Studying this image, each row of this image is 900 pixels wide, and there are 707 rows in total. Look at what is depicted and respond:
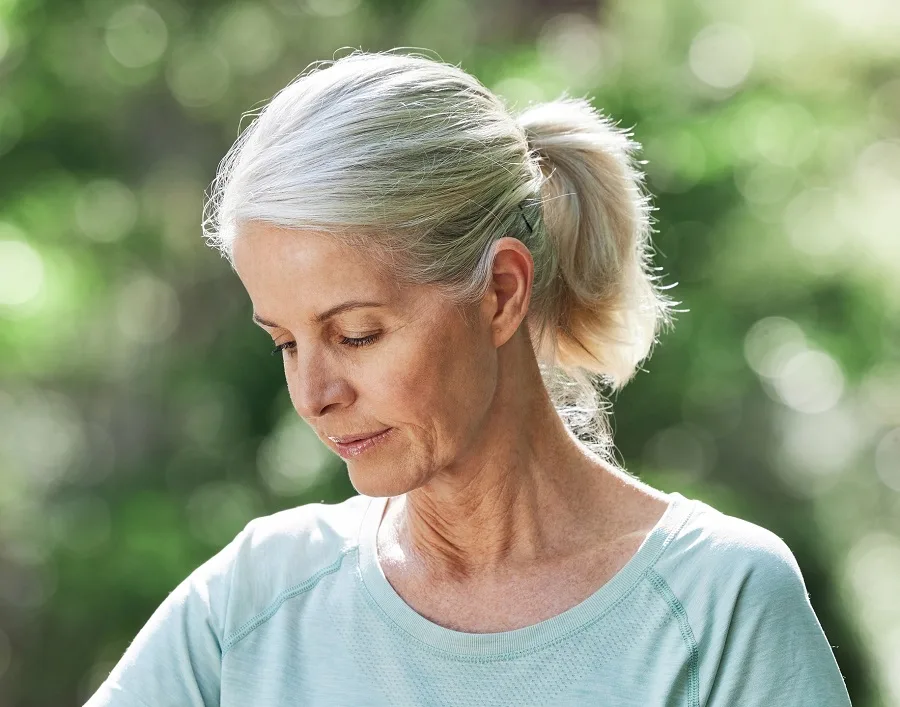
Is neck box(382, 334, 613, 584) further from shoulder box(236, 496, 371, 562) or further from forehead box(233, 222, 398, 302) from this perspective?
forehead box(233, 222, 398, 302)

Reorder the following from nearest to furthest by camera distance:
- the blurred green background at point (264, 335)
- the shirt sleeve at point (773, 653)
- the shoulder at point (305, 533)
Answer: the shirt sleeve at point (773, 653)
the shoulder at point (305, 533)
the blurred green background at point (264, 335)

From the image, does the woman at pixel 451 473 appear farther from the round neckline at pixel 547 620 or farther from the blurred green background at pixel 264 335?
the blurred green background at pixel 264 335

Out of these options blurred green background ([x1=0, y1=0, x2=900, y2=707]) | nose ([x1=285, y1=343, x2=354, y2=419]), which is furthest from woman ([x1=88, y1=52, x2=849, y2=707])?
blurred green background ([x1=0, y1=0, x2=900, y2=707])

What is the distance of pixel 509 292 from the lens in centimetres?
163

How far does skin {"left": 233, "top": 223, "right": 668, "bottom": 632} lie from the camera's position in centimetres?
150

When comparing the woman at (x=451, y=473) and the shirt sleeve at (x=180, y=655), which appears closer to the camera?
the woman at (x=451, y=473)

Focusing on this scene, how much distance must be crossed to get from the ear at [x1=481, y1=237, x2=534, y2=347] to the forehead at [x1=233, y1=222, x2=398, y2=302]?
167 millimetres

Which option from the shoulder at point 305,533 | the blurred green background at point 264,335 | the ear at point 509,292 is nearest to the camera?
the ear at point 509,292

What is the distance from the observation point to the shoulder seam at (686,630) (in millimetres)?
1496

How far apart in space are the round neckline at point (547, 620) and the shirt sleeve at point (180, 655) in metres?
0.23

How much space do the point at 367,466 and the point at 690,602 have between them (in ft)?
1.36

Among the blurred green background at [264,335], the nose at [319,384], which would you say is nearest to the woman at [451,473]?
the nose at [319,384]

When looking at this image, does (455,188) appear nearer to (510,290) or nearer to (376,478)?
(510,290)

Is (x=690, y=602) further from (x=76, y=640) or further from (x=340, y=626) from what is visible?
(x=76, y=640)
